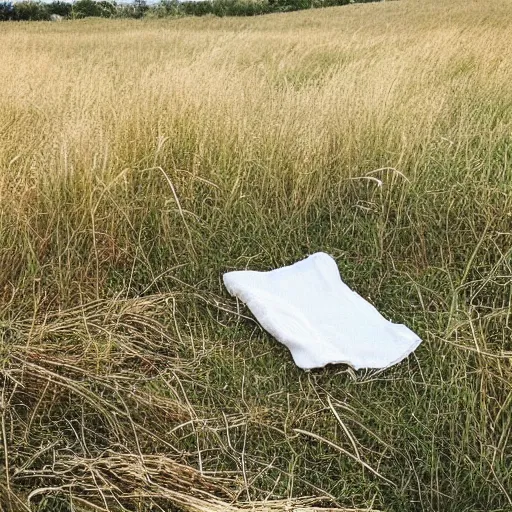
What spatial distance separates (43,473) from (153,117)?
76.0 inches

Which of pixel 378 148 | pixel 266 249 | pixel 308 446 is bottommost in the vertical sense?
pixel 308 446

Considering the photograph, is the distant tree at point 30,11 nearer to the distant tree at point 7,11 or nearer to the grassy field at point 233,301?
the distant tree at point 7,11

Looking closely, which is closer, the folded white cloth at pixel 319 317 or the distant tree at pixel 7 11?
the folded white cloth at pixel 319 317

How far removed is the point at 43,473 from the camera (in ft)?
5.01

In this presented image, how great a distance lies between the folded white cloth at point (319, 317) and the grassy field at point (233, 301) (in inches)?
2.3

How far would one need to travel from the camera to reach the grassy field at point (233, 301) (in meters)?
1.58

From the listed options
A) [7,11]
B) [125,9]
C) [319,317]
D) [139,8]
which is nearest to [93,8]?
[125,9]

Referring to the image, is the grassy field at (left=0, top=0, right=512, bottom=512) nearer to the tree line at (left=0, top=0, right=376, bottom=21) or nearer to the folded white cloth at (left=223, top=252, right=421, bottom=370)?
the folded white cloth at (left=223, top=252, right=421, bottom=370)

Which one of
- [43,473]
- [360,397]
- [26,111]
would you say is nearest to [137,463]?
[43,473]

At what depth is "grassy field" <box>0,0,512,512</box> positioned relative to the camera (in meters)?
1.58

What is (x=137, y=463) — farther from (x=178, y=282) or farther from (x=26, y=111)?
(x=26, y=111)

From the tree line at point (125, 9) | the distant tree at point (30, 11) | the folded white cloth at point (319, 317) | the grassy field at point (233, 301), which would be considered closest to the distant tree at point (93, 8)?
the tree line at point (125, 9)

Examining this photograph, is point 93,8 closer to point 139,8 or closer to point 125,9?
point 125,9

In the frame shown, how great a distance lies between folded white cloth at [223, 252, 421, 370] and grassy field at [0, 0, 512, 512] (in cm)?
6
